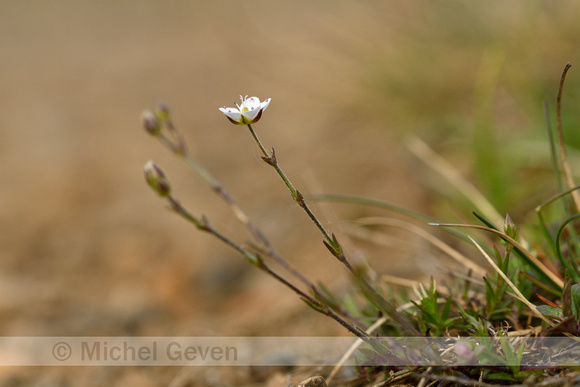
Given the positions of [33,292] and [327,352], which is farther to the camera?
[33,292]

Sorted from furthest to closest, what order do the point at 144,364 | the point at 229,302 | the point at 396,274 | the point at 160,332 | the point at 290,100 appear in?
the point at 290,100, the point at 229,302, the point at 160,332, the point at 396,274, the point at 144,364

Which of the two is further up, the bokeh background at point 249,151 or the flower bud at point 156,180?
the bokeh background at point 249,151

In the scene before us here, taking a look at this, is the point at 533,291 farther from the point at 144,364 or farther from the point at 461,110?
the point at 461,110

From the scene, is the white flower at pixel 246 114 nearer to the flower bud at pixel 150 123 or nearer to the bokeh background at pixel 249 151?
the flower bud at pixel 150 123

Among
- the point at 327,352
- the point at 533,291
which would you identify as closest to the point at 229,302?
the point at 327,352

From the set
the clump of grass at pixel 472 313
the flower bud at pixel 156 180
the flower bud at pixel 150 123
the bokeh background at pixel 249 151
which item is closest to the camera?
the clump of grass at pixel 472 313

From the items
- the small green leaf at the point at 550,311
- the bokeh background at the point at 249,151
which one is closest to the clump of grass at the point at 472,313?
the small green leaf at the point at 550,311

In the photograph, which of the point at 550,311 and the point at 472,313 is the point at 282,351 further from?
the point at 550,311
